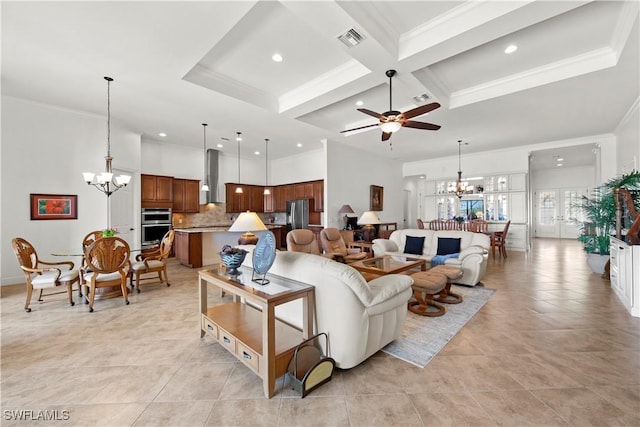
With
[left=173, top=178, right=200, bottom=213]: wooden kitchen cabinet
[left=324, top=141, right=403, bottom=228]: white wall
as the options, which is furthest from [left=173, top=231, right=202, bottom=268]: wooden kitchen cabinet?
[left=324, top=141, right=403, bottom=228]: white wall

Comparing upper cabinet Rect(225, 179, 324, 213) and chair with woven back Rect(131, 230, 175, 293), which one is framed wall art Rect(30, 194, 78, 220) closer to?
chair with woven back Rect(131, 230, 175, 293)

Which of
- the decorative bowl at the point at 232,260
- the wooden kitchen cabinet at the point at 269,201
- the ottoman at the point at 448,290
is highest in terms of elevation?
the wooden kitchen cabinet at the point at 269,201

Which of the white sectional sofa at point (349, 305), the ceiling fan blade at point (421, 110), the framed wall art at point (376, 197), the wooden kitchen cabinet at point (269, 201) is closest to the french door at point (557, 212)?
the framed wall art at point (376, 197)

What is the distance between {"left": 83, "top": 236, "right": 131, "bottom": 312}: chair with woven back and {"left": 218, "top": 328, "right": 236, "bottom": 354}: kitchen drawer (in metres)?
2.13

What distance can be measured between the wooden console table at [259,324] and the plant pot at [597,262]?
596 cm

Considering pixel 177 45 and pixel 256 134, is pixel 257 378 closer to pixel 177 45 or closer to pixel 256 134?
pixel 177 45

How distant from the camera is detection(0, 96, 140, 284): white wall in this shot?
14.3 ft

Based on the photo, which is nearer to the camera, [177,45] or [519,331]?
[519,331]

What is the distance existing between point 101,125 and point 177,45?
3500 millimetres

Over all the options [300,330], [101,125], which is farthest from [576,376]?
[101,125]

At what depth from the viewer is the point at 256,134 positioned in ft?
20.7

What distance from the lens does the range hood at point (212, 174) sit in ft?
25.2

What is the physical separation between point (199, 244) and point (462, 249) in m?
5.45

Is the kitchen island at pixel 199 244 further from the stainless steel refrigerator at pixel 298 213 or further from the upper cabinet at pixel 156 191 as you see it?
the stainless steel refrigerator at pixel 298 213
